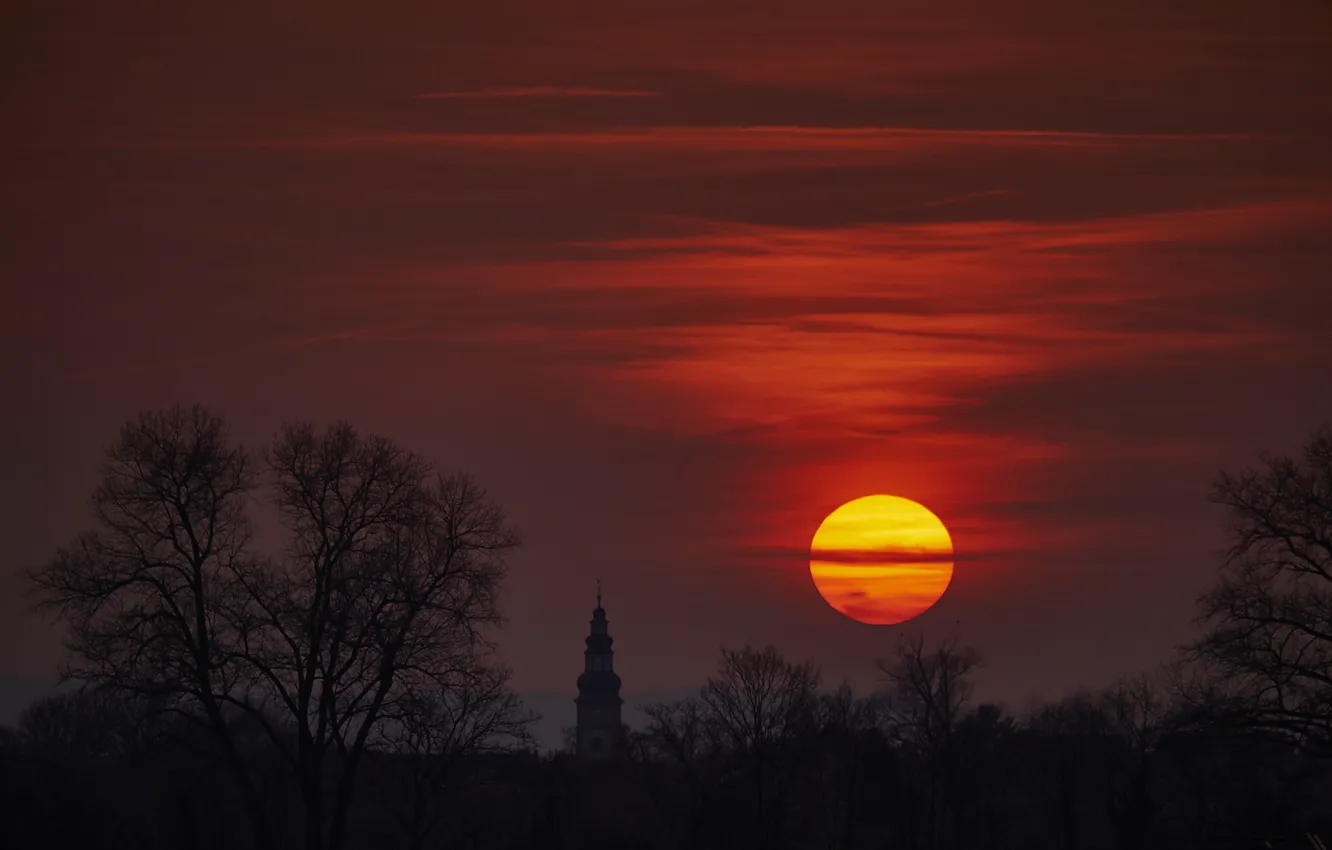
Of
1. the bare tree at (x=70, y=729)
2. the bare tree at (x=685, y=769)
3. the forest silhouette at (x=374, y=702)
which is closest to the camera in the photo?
the forest silhouette at (x=374, y=702)

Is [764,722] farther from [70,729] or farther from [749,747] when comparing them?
[70,729]

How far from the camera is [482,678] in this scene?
131 feet

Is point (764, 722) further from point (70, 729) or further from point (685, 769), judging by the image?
point (70, 729)

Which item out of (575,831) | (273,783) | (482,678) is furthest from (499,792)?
(482,678)

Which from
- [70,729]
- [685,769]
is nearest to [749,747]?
[685,769]

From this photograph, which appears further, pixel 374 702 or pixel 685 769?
pixel 685 769

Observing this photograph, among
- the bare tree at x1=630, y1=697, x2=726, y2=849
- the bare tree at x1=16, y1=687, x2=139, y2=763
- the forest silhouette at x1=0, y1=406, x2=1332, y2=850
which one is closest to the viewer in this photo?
the forest silhouette at x1=0, y1=406, x2=1332, y2=850

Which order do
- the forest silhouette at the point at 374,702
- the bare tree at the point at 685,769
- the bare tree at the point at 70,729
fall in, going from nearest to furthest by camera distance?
1. the forest silhouette at the point at 374,702
2. the bare tree at the point at 70,729
3. the bare tree at the point at 685,769

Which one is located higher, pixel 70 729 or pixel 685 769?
pixel 70 729

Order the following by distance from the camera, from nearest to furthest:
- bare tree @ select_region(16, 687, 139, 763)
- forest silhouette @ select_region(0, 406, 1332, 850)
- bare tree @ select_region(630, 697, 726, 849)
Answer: forest silhouette @ select_region(0, 406, 1332, 850)
bare tree @ select_region(16, 687, 139, 763)
bare tree @ select_region(630, 697, 726, 849)

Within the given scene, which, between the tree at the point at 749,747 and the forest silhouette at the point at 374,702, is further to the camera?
the tree at the point at 749,747

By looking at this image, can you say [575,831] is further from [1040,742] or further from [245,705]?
[245,705]

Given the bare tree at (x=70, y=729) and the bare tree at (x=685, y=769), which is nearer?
the bare tree at (x=70, y=729)

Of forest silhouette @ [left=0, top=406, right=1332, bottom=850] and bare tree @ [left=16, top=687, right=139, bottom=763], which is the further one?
bare tree @ [left=16, top=687, right=139, bottom=763]
